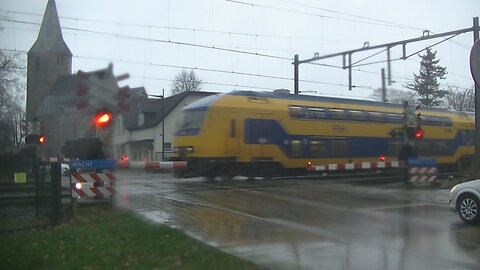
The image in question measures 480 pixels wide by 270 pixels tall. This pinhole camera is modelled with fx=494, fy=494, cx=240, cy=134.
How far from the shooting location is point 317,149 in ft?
70.5

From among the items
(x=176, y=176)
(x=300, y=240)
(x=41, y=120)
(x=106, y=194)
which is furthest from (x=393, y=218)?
(x=176, y=176)

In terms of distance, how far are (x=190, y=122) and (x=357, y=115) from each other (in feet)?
26.4

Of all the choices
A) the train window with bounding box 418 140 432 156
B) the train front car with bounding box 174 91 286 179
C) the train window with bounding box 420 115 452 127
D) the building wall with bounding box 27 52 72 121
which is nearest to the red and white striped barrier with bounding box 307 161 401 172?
the train window with bounding box 418 140 432 156

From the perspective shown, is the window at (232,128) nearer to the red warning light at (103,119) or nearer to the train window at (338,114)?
the train window at (338,114)

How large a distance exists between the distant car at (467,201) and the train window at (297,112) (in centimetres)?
1105

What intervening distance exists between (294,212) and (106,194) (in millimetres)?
4189

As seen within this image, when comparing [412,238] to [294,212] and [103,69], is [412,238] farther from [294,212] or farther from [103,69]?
[103,69]

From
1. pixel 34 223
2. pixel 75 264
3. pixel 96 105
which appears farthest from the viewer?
pixel 34 223

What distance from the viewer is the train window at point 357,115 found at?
22656 millimetres

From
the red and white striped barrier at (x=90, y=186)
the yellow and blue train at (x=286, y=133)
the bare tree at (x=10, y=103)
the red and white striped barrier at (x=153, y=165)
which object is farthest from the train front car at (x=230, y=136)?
the bare tree at (x=10, y=103)

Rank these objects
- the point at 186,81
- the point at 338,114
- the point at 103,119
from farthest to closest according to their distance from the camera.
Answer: the point at 338,114, the point at 186,81, the point at 103,119

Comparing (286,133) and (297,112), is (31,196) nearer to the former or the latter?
(286,133)

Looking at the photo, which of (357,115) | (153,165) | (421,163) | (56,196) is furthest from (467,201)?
(357,115)

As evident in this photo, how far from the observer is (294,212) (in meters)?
10.8
